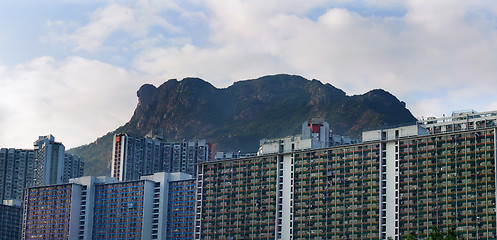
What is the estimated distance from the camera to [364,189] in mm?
163875

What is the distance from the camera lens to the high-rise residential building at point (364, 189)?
151875 mm

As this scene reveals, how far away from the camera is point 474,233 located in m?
149

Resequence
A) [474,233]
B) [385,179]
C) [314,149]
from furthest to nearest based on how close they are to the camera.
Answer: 1. [314,149]
2. [385,179]
3. [474,233]

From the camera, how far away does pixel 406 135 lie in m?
163

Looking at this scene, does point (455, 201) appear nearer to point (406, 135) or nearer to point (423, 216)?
point (423, 216)

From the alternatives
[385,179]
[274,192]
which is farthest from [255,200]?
[385,179]

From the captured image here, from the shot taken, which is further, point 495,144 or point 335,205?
point 335,205

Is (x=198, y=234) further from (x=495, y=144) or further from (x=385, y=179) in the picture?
(x=495, y=144)

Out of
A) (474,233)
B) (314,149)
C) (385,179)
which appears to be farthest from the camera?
(314,149)

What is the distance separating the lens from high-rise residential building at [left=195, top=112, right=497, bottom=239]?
5979 inches

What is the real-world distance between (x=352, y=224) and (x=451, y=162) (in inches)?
932

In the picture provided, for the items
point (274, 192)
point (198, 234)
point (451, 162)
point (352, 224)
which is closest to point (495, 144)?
point (451, 162)

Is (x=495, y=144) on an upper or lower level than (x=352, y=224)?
upper

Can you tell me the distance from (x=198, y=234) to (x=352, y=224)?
38.5 m
